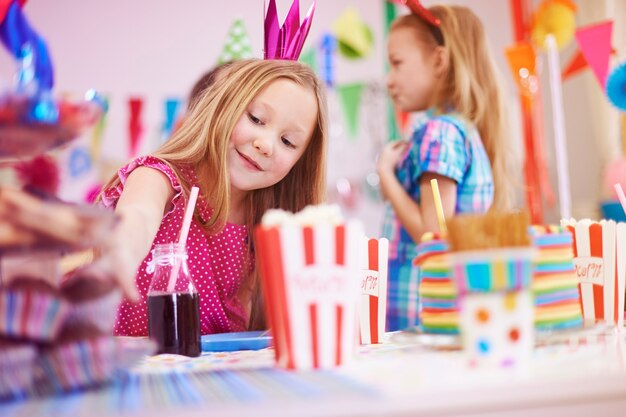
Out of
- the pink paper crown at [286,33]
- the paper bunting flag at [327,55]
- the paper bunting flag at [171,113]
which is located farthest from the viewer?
the paper bunting flag at [171,113]

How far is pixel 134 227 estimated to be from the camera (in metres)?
0.89

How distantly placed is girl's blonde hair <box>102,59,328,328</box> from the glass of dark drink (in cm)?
35

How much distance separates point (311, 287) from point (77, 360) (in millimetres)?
231

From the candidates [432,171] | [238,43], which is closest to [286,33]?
[432,171]

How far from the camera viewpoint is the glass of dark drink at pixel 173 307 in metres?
1.05

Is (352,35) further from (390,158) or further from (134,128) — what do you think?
(390,158)

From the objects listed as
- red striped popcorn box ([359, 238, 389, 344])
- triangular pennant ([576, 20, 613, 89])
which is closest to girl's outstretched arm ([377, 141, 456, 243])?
triangular pennant ([576, 20, 613, 89])

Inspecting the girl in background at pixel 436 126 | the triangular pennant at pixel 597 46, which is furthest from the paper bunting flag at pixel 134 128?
the triangular pennant at pixel 597 46

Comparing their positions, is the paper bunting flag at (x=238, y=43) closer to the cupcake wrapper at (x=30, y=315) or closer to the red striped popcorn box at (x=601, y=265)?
the red striped popcorn box at (x=601, y=265)

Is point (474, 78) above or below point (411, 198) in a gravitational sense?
above

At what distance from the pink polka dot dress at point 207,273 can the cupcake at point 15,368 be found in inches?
31.5

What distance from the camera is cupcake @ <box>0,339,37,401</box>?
2.13 ft

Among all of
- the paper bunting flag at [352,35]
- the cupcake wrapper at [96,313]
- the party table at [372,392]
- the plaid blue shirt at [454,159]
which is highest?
the paper bunting flag at [352,35]

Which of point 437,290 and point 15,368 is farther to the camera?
point 437,290
